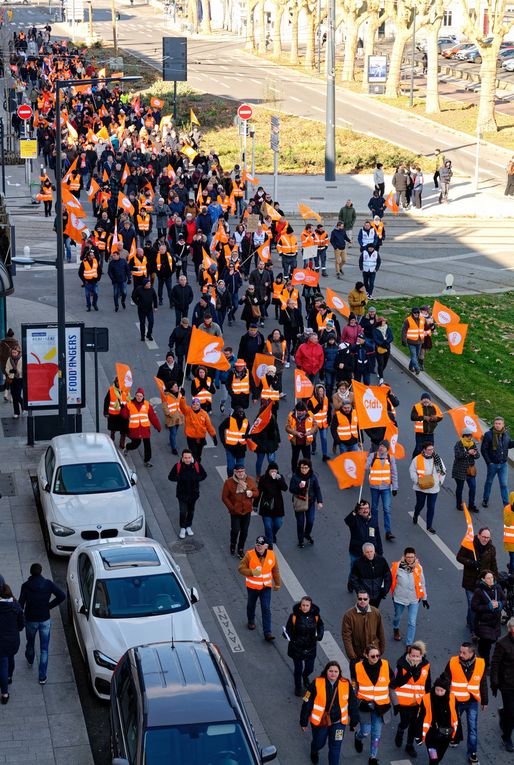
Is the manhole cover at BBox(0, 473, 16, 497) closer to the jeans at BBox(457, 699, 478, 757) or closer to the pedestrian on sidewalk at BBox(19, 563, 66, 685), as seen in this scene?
the pedestrian on sidewalk at BBox(19, 563, 66, 685)

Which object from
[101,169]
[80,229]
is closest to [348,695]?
[80,229]

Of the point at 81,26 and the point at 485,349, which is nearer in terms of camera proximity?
the point at 485,349

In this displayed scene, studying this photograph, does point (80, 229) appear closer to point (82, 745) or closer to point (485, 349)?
point (485, 349)

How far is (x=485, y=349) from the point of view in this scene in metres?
29.2

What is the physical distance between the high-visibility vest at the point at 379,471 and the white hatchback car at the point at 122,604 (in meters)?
3.93

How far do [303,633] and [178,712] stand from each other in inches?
119

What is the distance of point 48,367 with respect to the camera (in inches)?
909

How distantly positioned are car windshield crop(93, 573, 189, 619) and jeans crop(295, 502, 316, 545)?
11.6 ft

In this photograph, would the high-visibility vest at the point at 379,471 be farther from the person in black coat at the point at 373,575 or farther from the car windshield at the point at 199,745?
the car windshield at the point at 199,745

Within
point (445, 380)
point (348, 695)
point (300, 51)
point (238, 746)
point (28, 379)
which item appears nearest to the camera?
point (238, 746)

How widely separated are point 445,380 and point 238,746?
16.1 metres

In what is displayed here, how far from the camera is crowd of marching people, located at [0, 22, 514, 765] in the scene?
44.7ft

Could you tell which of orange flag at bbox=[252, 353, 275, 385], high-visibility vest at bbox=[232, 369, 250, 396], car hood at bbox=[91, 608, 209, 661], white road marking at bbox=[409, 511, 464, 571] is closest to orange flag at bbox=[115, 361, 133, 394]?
high-visibility vest at bbox=[232, 369, 250, 396]

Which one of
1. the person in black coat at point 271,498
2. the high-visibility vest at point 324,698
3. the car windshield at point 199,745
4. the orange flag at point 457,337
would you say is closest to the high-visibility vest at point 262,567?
the person in black coat at point 271,498
